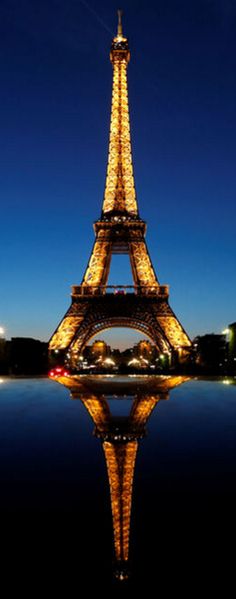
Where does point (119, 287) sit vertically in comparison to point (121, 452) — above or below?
above

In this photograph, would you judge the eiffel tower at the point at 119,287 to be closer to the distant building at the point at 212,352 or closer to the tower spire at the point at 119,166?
the tower spire at the point at 119,166

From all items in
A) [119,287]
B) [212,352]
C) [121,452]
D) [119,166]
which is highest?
[119,166]

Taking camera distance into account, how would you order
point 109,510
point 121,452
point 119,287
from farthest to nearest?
point 119,287 < point 121,452 < point 109,510

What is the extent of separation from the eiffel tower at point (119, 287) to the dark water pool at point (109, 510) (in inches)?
1457

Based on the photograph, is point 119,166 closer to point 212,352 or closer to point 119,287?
point 119,287

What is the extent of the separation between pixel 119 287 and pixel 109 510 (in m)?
48.4

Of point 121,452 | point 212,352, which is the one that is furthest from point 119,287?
point 121,452

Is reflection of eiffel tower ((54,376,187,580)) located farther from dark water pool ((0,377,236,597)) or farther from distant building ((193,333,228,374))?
distant building ((193,333,228,374))

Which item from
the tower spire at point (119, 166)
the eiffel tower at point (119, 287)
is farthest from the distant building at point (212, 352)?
the tower spire at point (119, 166)

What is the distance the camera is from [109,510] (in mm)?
3781

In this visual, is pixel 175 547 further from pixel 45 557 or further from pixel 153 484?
→ pixel 153 484

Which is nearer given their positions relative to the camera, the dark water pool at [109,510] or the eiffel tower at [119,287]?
the dark water pool at [109,510]

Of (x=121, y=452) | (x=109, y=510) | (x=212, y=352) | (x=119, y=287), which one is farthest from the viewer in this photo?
(x=212, y=352)

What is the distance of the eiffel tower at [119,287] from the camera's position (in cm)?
4694
